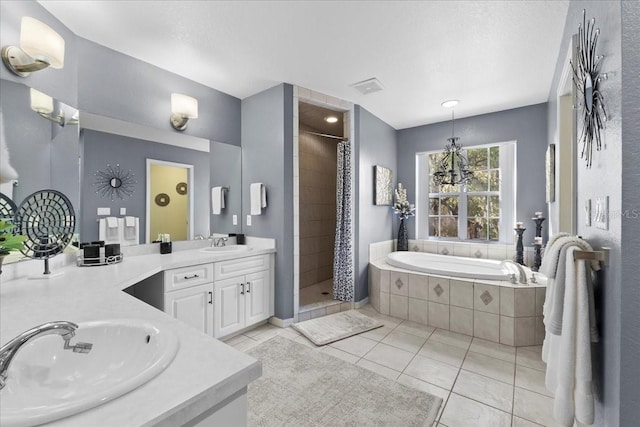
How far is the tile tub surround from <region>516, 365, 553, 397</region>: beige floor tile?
45cm

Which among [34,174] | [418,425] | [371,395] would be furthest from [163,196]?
[418,425]

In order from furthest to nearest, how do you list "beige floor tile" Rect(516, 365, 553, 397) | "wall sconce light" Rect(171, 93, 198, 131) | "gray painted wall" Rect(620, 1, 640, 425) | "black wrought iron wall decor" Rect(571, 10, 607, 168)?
"wall sconce light" Rect(171, 93, 198, 131), "beige floor tile" Rect(516, 365, 553, 397), "black wrought iron wall decor" Rect(571, 10, 607, 168), "gray painted wall" Rect(620, 1, 640, 425)

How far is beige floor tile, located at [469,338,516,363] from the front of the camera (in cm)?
248

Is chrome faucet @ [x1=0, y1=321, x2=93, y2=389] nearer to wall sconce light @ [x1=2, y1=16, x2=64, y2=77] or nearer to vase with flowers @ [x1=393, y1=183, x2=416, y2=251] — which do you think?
wall sconce light @ [x1=2, y1=16, x2=64, y2=77]

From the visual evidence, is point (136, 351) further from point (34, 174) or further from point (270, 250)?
point (270, 250)

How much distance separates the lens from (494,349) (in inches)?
103

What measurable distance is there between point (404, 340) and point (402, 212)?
6.73ft

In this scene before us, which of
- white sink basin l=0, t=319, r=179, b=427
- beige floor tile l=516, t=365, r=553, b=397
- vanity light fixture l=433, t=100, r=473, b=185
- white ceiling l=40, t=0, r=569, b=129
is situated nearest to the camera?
white sink basin l=0, t=319, r=179, b=427

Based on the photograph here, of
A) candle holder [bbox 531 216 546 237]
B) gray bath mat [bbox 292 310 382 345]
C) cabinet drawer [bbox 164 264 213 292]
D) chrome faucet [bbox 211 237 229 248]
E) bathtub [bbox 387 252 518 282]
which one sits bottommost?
gray bath mat [bbox 292 310 382 345]

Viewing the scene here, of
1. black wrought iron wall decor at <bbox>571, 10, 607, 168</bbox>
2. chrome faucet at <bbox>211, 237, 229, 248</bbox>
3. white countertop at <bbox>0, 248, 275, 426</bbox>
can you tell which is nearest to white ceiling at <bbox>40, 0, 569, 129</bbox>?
black wrought iron wall decor at <bbox>571, 10, 607, 168</bbox>

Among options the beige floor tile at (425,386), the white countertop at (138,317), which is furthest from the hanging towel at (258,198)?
the beige floor tile at (425,386)

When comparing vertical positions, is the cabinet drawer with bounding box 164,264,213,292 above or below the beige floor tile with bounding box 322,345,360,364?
above

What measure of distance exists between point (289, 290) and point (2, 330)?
7.54 ft

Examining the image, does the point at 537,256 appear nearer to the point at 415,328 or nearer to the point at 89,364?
the point at 415,328
